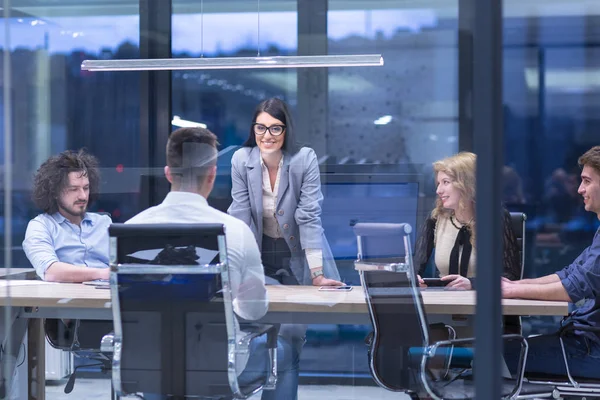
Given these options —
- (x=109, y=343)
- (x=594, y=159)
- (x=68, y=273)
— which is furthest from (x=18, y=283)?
(x=594, y=159)

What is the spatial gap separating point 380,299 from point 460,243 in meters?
0.55

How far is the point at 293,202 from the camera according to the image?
12.7 feet

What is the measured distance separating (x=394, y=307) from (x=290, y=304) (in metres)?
0.46

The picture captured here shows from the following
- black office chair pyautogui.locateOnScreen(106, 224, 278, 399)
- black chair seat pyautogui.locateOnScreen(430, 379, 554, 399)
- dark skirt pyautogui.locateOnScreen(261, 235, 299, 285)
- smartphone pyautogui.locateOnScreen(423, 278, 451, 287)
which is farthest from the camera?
smartphone pyautogui.locateOnScreen(423, 278, 451, 287)

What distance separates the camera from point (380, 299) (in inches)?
137

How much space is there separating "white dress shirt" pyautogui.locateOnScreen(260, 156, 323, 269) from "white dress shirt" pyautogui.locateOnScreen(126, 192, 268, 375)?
0.33 metres

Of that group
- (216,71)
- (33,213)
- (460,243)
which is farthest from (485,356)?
(216,71)

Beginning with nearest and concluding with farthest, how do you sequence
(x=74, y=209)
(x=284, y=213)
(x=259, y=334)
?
(x=259, y=334), (x=284, y=213), (x=74, y=209)

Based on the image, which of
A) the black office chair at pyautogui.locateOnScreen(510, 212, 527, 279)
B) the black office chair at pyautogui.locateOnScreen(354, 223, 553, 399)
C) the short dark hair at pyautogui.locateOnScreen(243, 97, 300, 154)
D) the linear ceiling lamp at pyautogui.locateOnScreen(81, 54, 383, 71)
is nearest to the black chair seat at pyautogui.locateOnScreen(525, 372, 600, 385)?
the black office chair at pyautogui.locateOnScreen(354, 223, 553, 399)

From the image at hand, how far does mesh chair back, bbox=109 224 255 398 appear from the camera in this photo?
2.92 metres

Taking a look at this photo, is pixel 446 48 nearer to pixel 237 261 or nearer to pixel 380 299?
pixel 380 299

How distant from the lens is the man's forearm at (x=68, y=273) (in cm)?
393

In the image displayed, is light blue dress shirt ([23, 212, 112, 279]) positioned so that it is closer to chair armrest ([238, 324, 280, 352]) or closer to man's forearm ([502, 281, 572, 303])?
chair armrest ([238, 324, 280, 352])

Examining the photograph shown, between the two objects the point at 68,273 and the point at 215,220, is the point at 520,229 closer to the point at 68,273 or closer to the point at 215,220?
the point at 215,220
